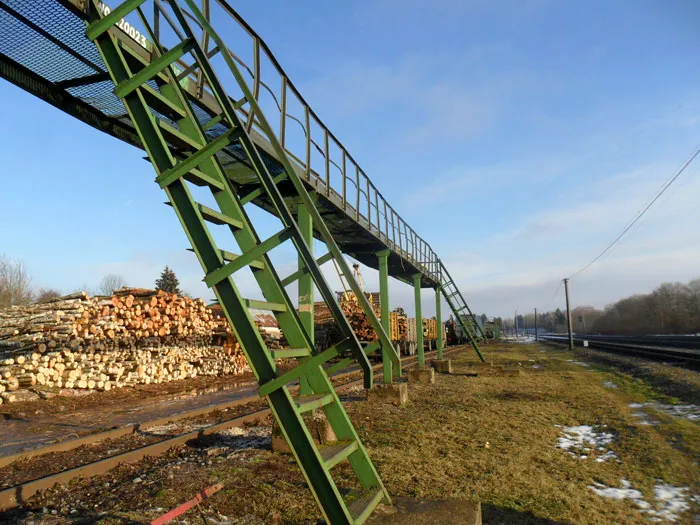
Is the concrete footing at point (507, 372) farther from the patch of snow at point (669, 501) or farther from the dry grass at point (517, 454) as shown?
the patch of snow at point (669, 501)

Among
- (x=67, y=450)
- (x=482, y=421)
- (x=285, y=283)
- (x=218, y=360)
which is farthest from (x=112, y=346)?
(x=285, y=283)

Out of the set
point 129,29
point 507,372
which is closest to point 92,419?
point 129,29

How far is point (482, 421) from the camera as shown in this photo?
7.49 m

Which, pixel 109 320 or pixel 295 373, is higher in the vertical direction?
pixel 109 320

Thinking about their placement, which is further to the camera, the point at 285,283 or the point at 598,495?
the point at 598,495

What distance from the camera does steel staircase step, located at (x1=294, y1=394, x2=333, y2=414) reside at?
278cm

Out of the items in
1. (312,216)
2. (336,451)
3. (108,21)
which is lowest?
(336,451)

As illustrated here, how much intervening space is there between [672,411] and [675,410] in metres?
0.17

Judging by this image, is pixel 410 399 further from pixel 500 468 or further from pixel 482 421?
pixel 500 468

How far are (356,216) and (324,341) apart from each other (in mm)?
14661

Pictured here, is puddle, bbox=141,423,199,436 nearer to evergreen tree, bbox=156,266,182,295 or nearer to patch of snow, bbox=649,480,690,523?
patch of snow, bbox=649,480,690,523

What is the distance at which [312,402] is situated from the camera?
292cm

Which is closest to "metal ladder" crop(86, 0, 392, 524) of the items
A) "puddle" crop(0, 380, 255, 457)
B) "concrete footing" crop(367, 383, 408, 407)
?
"puddle" crop(0, 380, 255, 457)

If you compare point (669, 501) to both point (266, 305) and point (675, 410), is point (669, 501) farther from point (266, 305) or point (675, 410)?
point (675, 410)
